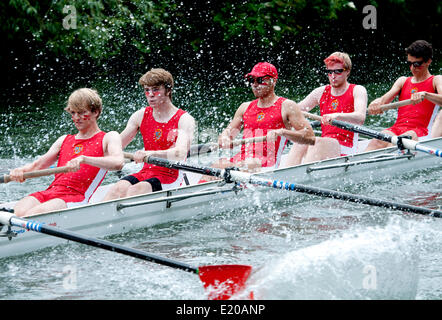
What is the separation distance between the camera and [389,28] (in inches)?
894

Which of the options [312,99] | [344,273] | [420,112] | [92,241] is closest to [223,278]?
[344,273]

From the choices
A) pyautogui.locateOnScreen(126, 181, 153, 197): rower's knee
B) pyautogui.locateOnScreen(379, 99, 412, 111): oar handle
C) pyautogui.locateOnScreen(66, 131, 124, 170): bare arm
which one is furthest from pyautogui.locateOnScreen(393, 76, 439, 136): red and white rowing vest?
pyautogui.locateOnScreen(66, 131, 124, 170): bare arm

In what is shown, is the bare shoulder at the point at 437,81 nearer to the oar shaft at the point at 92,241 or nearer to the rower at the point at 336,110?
the rower at the point at 336,110

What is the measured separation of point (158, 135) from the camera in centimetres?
671

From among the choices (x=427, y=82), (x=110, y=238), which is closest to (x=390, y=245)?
(x=110, y=238)

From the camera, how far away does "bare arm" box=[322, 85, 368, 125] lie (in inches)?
309

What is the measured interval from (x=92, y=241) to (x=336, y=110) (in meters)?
4.22

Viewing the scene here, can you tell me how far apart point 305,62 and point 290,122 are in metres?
12.3

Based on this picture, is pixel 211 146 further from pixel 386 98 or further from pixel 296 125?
pixel 386 98

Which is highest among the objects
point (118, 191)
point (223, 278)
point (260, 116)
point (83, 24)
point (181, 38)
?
point (181, 38)

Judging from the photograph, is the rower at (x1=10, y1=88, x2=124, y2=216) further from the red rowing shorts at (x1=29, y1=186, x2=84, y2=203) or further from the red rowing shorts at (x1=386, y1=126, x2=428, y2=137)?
the red rowing shorts at (x1=386, y1=126, x2=428, y2=137)

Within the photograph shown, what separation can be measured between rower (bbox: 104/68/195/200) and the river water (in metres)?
0.41

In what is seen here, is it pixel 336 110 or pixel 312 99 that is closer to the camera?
pixel 336 110

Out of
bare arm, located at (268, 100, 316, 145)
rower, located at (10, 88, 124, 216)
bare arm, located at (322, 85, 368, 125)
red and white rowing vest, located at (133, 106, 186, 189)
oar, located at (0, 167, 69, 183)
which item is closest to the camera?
oar, located at (0, 167, 69, 183)
